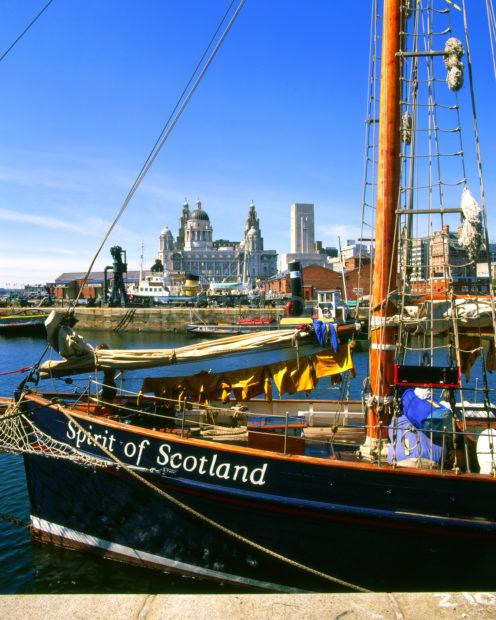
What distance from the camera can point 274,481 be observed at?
300 inches

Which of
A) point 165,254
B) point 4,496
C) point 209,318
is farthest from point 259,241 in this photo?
point 4,496

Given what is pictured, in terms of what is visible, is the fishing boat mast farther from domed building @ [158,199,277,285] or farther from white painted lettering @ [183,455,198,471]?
domed building @ [158,199,277,285]

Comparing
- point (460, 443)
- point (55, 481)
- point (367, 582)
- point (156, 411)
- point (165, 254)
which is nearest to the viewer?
point (367, 582)

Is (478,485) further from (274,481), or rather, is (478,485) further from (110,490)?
(110,490)

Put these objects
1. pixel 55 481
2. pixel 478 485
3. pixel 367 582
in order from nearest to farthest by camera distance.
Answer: pixel 478 485 → pixel 367 582 → pixel 55 481

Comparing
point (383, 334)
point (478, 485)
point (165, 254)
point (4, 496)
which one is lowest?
point (4, 496)

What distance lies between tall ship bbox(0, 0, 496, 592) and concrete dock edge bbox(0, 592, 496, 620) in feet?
10.6

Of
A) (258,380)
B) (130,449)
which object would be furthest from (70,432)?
(258,380)

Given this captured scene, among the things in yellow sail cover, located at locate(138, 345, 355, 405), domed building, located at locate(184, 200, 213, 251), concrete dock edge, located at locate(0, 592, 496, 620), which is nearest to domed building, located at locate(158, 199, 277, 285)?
domed building, located at locate(184, 200, 213, 251)

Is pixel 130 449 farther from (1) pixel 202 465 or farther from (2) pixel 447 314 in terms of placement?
(2) pixel 447 314

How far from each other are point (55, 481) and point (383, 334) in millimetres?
6521

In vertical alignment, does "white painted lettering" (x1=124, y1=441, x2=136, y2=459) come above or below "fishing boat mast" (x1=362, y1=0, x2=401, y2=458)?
below

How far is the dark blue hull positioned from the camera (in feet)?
23.6

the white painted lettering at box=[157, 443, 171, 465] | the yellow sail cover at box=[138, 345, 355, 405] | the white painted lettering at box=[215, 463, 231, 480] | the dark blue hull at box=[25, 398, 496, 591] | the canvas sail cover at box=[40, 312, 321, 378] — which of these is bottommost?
the dark blue hull at box=[25, 398, 496, 591]
